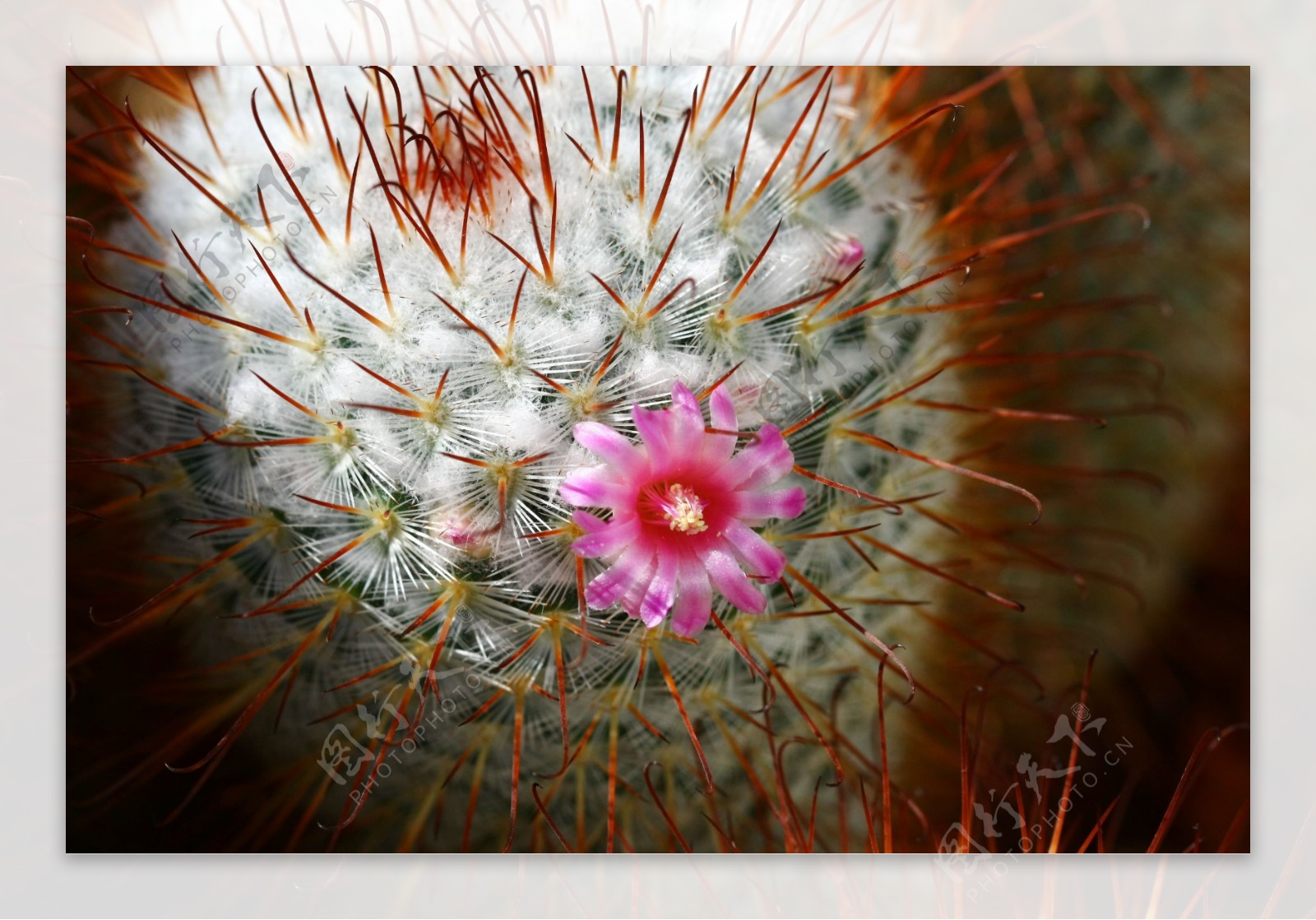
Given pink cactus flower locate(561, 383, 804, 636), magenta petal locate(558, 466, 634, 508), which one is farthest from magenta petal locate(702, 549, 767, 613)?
magenta petal locate(558, 466, 634, 508)

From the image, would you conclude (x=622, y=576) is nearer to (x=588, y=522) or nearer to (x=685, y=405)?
(x=588, y=522)

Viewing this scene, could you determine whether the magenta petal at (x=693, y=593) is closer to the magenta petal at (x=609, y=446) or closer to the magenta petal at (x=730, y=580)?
the magenta petal at (x=730, y=580)

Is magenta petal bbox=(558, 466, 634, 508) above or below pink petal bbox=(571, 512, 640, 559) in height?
above

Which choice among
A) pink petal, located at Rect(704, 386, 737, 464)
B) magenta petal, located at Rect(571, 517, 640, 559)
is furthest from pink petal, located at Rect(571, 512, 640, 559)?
pink petal, located at Rect(704, 386, 737, 464)

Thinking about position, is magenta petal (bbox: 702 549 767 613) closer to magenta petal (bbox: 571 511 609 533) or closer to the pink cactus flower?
the pink cactus flower

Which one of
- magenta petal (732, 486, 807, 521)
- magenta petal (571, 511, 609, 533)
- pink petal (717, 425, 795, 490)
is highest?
pink petal (717, 425, 795, 490)

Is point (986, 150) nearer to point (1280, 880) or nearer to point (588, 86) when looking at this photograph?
point (588, 86)
